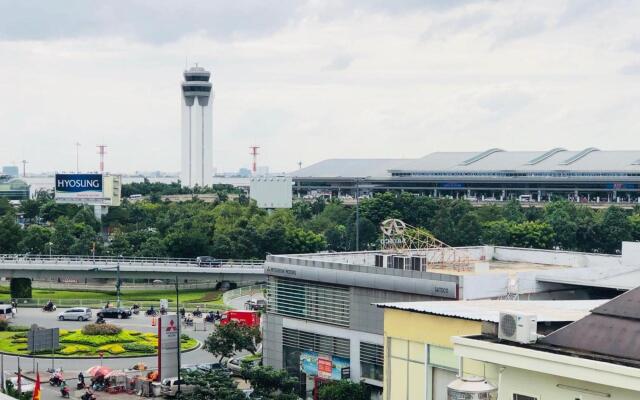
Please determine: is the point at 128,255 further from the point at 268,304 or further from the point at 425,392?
the point at 425,392

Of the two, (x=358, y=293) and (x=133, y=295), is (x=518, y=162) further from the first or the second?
(x=358, y=293)

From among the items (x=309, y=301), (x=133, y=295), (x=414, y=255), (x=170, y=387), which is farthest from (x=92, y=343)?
(x=133, y=295)

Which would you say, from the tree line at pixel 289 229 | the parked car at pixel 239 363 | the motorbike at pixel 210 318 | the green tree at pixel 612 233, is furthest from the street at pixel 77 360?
the green tree at pixel 612 233

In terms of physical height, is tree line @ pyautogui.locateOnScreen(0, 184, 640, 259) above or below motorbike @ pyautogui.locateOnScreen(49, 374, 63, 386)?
above

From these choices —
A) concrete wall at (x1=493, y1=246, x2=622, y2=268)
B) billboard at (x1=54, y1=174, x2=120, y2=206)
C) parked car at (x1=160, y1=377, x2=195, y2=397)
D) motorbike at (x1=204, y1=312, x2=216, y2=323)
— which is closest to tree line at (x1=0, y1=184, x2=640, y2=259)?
billboard at (x1=54, y1=174, x2=120, y2=206)

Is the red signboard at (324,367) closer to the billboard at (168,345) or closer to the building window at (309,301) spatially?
the building window at (309,301)

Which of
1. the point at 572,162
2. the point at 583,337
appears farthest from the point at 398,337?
the point at 572,162

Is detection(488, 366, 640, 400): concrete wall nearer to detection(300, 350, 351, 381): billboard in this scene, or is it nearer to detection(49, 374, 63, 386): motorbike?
detection(300, 350, 351, 381): billboard
